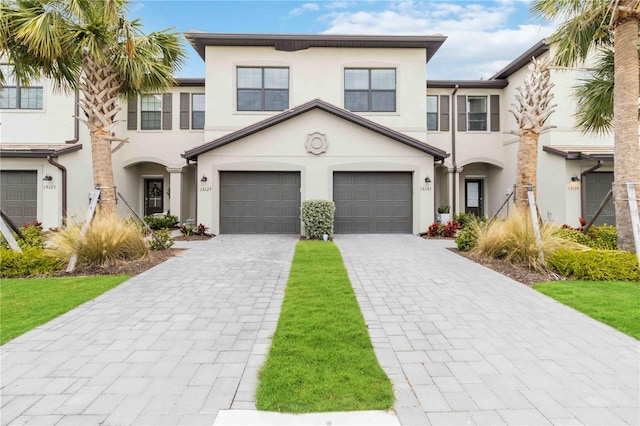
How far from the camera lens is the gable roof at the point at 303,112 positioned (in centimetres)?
1304

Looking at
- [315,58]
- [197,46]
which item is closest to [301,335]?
[315,58]

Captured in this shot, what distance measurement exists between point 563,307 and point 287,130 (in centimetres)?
1111

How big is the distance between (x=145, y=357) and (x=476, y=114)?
1798cm

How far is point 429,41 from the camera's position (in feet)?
48.1

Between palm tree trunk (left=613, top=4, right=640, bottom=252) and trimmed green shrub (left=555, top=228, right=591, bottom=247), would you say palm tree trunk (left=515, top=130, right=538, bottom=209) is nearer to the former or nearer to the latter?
trimmed green shrub (left=555, top=228, right=591, bottom=247)

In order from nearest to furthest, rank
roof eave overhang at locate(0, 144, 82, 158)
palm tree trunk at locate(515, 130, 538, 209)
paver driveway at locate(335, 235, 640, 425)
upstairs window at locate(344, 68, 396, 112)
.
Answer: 1. paver driveway at locate(335, 235, 640, 425)
2. palm tree trunk at locate(515, 130, 538, 209)
3. roof eave overhang at locate(0, 144, 82, 158)
4. upstairs window at locate(344, 68, 396, 112)

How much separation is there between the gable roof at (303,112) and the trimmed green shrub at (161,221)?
3.61 metres

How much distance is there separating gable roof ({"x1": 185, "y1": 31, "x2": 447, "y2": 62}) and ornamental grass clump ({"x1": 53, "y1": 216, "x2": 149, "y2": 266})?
10.2 meters

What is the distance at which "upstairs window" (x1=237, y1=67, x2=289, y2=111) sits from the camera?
15.1 metres

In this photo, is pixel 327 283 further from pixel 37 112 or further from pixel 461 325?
pixel 37 112

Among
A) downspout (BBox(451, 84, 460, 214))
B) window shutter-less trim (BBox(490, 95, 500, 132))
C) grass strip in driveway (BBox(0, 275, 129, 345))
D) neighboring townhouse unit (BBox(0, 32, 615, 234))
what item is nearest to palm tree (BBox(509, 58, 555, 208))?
neighboring townhouse unit (BBox(0, 32, 615, 234))

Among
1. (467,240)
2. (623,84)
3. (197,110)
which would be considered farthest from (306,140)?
(623,84)

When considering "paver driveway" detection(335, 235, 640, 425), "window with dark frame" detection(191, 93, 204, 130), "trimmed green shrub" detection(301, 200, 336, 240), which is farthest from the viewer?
"window with dark frame" detection(191, 93, 204, 130)

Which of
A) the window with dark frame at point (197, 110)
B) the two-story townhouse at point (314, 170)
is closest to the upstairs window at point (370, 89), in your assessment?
the two-story townhouse at point (314, 170)
